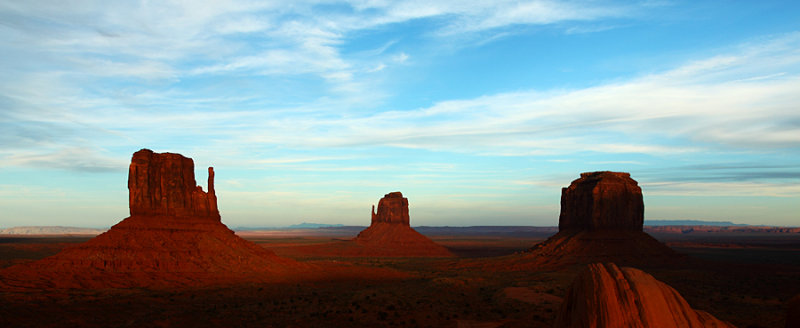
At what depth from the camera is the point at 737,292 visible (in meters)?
41.6

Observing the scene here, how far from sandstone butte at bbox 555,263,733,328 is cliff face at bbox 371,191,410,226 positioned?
402ft

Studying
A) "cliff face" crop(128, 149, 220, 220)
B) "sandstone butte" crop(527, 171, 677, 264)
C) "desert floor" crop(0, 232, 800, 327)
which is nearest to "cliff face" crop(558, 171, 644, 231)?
"sandstone butte" crop(527, 171, 677, 264)

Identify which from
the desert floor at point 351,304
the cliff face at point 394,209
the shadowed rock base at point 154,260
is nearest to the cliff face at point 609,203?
the desert floor at point 351,304

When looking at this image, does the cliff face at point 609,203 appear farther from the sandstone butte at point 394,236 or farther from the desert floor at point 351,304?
the sandstone butte at point 394,236

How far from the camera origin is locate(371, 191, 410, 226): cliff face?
13912cm

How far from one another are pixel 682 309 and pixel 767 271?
56853 millimetres

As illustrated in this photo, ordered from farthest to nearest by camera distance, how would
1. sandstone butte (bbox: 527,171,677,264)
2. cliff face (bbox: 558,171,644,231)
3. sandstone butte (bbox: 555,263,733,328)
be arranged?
cliff face (bbox: 558,171,644,231), sandstone butte (bbox: 527,171,677,264), sandstone butte (bbox: 555,263,733,328)

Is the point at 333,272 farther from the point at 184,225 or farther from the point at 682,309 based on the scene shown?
the point at 682,309

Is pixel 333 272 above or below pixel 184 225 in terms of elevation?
below

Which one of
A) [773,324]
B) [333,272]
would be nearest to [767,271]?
[773,324]

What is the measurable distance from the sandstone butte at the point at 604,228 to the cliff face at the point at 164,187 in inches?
1734

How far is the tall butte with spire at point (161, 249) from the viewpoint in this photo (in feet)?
141

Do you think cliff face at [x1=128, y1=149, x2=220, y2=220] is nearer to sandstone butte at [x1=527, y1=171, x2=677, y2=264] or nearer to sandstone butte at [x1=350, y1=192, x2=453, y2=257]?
sandstone butte at [x1=527, y1=171, x2=677, y2=264]

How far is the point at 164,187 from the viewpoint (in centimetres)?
5244
